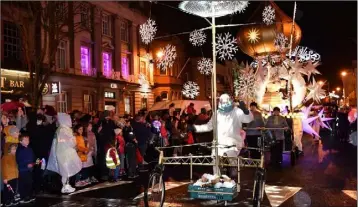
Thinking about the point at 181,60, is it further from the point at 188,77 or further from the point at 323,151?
the point at 323,151

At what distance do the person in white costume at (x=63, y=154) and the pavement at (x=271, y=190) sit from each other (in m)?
0.53

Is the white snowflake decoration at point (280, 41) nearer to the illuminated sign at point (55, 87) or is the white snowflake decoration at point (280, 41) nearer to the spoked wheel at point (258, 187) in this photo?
the spoked wheel at point (258, 187)

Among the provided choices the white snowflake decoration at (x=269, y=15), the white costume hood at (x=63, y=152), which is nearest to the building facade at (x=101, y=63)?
the white snowflake decoration at (x=269, y=15)

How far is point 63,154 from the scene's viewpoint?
9.80 metres

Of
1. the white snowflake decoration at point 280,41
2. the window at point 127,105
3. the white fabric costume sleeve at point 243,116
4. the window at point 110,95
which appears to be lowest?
the white fabric costume sleeve at point 243,116

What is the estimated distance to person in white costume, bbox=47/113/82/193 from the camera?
9773 millimetres

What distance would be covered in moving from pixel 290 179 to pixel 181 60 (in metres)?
38.4

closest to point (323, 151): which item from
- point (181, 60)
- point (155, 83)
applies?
point (155, 83)

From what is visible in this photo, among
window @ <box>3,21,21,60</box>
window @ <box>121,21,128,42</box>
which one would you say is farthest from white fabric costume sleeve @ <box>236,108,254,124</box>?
window @ <box>121,21,128,42</box>

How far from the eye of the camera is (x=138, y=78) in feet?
131

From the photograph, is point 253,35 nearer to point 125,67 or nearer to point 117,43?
point 117,43

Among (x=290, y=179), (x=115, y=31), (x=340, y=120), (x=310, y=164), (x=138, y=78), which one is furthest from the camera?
(x=138, y=78)

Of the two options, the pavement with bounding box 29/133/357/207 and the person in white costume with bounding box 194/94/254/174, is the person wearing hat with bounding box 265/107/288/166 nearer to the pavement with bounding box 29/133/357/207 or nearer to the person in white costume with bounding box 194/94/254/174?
the pavement with bounding box 29/133/357/207

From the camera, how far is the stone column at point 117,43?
3628 cm
